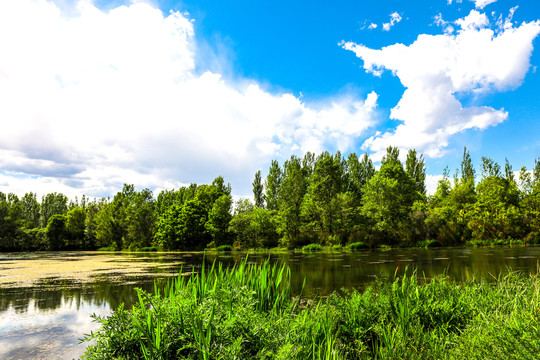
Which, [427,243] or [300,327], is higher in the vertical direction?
[300,327]

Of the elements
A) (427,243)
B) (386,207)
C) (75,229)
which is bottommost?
(427,243)

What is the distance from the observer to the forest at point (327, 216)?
46.9 meters

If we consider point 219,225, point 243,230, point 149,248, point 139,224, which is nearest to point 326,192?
point 243,230

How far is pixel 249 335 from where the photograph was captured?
3.50 m

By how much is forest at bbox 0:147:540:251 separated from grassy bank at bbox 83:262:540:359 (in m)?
45.0

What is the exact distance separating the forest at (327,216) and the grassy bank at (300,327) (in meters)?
45.0

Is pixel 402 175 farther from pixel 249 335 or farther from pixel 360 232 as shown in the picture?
pixel 249 335

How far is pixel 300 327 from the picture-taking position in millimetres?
4309

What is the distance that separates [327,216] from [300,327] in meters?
48.7

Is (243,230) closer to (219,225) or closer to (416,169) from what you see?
(219,225)

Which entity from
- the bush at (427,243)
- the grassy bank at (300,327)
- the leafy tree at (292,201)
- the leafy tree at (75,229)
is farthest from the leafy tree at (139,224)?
the grassy bank at (300,327)

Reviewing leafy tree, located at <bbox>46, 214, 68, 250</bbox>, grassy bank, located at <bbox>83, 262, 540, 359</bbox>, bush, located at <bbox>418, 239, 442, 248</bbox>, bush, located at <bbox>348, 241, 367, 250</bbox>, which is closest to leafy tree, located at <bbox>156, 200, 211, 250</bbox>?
leafy tree, located at <bbox>46, 214, 68, 250</bbox>

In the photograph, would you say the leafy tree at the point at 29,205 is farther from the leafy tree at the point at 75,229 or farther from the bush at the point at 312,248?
the bush at the point at 312,248

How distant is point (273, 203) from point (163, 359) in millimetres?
69056
